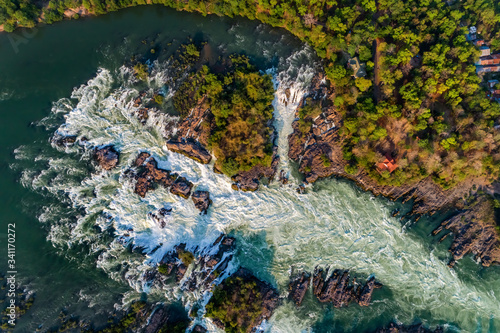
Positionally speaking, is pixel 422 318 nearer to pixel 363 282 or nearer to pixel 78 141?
pixel 363 282

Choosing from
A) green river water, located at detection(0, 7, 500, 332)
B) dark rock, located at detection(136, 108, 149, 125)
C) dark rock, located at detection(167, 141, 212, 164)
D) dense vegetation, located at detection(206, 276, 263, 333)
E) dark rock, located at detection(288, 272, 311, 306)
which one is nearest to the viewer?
dense vegetation, located at detection(206, 276, 263, 333)

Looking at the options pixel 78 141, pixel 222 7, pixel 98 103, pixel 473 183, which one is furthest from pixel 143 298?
pixel 473 183

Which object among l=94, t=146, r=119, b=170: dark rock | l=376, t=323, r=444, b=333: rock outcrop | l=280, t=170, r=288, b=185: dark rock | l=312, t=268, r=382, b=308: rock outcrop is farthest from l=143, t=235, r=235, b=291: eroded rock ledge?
l=376, t=323, r=444, b=333: rock outcrop

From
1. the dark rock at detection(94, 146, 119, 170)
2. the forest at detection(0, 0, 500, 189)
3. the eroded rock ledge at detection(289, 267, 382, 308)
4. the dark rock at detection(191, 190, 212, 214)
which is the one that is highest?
the forest at detection(0, 0, 500, 189)

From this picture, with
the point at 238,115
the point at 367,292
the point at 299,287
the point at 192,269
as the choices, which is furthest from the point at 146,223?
the point at 367,292

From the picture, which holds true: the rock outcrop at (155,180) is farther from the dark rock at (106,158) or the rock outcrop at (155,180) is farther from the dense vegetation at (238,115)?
the dense vegetation at (238,115)

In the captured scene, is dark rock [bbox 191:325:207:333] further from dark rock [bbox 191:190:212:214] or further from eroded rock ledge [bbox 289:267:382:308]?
dark rock [bbox 191:190:212:214]
